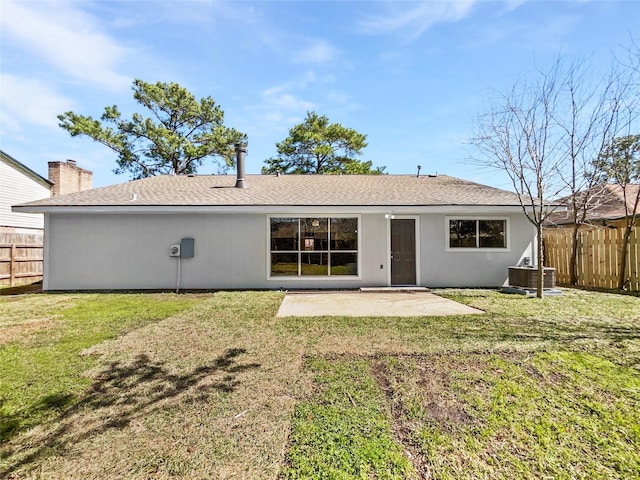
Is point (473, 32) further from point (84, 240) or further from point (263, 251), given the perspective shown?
point (84, 240)

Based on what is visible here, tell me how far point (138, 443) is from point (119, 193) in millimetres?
10413

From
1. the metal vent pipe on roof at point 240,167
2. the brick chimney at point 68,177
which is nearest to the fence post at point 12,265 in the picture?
the brick chimney at point 68,177

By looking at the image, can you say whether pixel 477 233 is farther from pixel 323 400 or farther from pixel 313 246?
pixel 323 400

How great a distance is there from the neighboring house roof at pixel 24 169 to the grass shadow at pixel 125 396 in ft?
57.4

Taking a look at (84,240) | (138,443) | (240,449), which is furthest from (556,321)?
(84,240)

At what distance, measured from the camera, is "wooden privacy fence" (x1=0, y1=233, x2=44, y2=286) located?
37.7 ft

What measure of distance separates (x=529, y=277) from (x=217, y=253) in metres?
8.99

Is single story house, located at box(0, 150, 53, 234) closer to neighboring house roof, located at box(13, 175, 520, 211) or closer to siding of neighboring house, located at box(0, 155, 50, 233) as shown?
siding of neighboring house, located at box(0, 155, 50, 233)

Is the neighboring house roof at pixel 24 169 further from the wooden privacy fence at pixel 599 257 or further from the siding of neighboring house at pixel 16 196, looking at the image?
the wooden privacy fence at pixel 599 257

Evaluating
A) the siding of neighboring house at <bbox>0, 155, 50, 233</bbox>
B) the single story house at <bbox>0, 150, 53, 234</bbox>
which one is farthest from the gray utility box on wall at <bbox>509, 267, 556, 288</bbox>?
the siding of neighboring house at <bbox>0, 155, 50, 233</bbox>

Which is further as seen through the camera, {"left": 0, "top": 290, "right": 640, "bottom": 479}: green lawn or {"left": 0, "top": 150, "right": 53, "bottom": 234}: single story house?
{"left": 0, "top": 150, "right": 53, "bottom": 234}: single story house

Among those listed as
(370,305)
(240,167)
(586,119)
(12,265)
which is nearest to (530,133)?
(586,119)

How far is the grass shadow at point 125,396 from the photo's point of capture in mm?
2478

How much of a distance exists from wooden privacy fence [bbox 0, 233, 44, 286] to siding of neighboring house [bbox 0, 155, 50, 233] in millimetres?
3147
